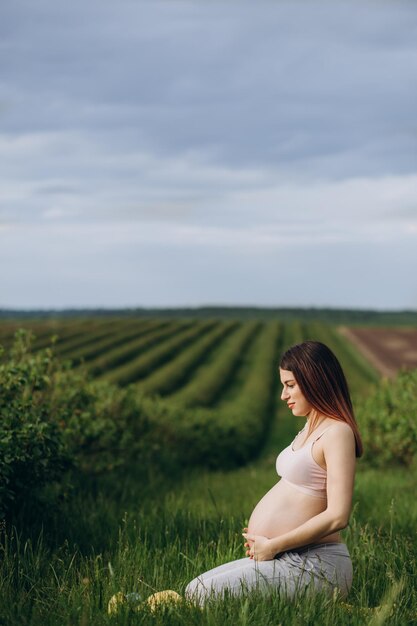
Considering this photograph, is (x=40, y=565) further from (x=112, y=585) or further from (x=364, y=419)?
(x=364, y=419)

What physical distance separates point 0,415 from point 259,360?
49.9m

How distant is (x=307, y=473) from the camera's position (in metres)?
3.84

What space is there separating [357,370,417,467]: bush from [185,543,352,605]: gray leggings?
877cm

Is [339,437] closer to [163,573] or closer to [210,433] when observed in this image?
[163,573]

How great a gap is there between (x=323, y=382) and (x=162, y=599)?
1340mm

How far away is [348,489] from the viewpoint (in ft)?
12.1

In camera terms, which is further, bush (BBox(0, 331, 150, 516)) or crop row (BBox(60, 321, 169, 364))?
crop row (BBox(60, 321, 169, 364))

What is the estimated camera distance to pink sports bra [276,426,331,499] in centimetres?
383

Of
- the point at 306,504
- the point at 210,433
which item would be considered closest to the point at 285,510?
the point at 306,504

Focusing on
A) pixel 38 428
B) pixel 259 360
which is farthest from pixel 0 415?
pixel 259 360

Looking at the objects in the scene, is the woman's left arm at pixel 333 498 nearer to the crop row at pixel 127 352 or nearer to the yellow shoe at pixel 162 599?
the yellow shoe at pixel 162 599

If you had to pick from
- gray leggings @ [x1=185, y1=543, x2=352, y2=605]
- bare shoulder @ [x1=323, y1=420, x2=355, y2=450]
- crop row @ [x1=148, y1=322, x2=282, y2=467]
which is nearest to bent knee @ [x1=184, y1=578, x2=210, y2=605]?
gray leggings @ [x1=185, y1=543, x2=352, y2=605]

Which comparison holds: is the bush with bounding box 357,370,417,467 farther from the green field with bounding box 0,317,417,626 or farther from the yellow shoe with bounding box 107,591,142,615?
the yellow shoe with bounding box 107,591,142,615

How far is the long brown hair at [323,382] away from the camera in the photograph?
12.6ft
